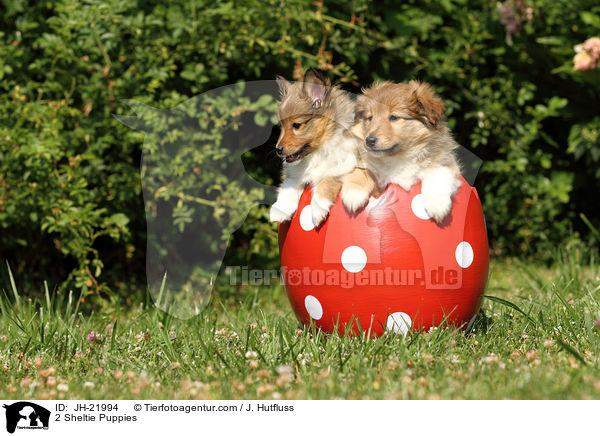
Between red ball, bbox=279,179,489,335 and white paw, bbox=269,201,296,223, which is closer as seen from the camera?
red ball, bbox=279,179,489,335

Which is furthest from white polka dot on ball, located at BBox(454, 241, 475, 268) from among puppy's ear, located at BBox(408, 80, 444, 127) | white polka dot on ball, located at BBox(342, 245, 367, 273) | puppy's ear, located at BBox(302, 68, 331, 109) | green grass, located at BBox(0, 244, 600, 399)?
puppy's ear, located at BBox(302, 68, 331, 109)

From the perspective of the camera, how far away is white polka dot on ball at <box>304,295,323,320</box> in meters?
3.12

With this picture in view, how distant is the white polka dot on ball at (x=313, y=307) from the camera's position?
3117 millimetres

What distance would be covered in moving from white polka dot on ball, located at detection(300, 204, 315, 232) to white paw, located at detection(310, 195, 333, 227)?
0.06 metres

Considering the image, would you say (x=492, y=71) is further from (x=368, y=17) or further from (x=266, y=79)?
(x=266, y=79)

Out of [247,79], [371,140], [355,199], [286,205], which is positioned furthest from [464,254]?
[247,79]

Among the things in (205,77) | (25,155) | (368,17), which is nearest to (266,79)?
(205,77)

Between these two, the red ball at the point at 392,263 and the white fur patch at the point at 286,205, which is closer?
the red ball at the point at 392,263

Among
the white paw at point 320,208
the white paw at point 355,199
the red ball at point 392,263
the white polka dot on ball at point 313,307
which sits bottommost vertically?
the white polka dot on ball at point 313,307

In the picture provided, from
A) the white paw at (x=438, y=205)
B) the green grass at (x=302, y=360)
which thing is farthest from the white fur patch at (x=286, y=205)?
the white paw at (x=438, y=205)

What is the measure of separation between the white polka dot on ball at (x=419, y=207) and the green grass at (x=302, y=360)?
577 millimetres
